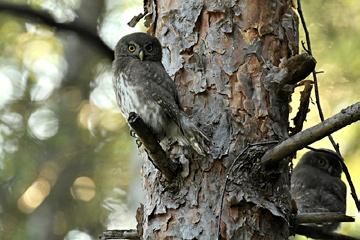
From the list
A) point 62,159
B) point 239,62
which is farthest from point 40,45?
point 239,62

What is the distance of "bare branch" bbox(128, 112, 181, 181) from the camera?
2562 millimetres

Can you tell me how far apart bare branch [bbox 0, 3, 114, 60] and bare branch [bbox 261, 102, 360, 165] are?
1.43m

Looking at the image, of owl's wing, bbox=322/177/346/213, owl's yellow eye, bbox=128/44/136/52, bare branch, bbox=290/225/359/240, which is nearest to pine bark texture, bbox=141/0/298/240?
owl's yellow eye, bbox=128/44/136/52

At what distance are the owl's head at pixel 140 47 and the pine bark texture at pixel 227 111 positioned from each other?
0.05 metres

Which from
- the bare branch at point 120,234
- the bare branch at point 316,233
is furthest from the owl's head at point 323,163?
the bare branch at point 120,234

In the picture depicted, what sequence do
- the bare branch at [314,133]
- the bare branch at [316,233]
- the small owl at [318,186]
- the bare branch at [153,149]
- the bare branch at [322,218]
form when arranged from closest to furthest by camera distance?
1. the bare branch at [314,133]
2. the bare branch at [153,149]
3. the bare branch at [322,218]
4. the bare branch at [316,233]
5. the small owl at [318,186]

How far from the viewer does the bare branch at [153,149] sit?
101 inches

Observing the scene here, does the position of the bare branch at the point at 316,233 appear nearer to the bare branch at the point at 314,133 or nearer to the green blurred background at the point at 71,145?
the bare branch at the point at 314,133

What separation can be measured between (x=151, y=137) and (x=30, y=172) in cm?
467

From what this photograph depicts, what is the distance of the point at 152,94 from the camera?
317 cm

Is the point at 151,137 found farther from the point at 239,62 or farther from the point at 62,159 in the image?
the point at 62,159

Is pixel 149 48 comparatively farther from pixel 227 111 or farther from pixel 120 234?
pixel 120 234

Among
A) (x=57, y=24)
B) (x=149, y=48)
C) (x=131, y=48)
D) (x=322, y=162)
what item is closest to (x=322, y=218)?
(x=149, y=48)

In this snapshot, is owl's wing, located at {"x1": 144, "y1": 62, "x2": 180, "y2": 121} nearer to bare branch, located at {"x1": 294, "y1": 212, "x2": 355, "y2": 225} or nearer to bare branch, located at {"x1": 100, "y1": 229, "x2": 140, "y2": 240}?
bare branch, located at {"x1": 100, "y1": 229, "x2": 140, "y2": 240}
